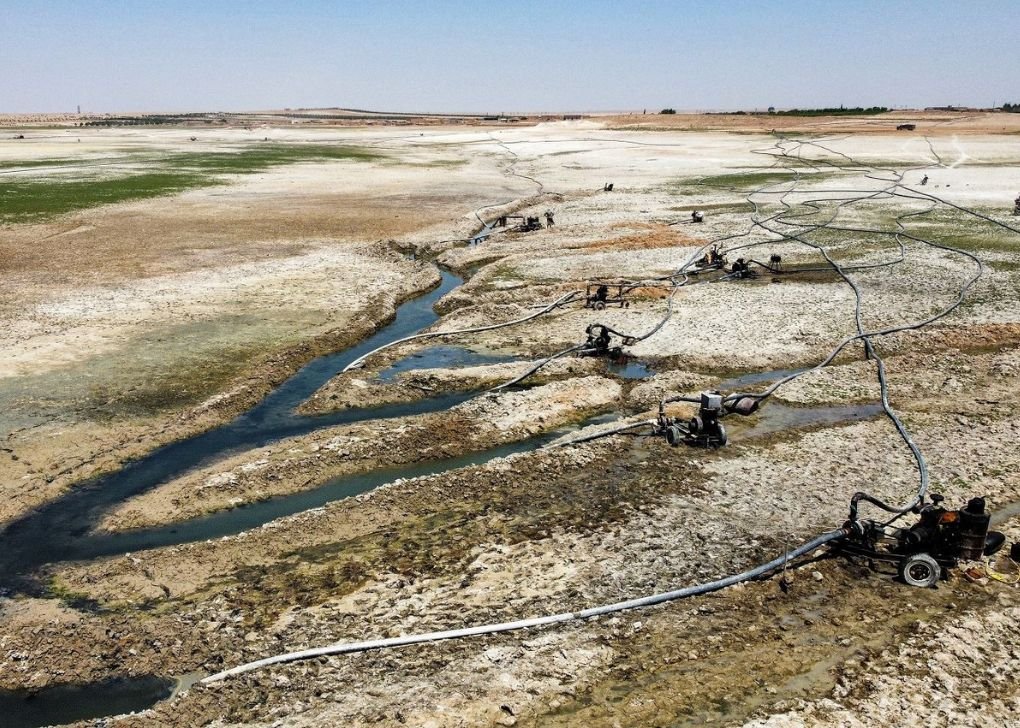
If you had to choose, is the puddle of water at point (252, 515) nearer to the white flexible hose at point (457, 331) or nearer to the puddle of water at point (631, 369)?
the puddle of water at point (631, 369)

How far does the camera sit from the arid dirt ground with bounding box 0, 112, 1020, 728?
8477 mm

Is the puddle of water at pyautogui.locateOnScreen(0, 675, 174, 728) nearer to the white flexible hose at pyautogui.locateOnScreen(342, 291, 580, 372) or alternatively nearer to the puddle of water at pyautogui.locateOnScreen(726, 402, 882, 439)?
the white flexible hose at pyautogui.locateOnScreen(342, 291, 580, 372)

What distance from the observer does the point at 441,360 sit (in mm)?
20094

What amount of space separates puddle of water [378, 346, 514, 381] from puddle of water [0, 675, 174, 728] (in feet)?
34.9

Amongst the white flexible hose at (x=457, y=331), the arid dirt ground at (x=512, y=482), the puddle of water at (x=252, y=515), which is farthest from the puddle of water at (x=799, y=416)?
the white flexible hose at (x=457, y=331)

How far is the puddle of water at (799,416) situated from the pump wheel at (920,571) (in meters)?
5.21

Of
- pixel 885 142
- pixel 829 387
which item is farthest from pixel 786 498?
pixel 885 142

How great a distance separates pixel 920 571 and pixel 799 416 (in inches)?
247

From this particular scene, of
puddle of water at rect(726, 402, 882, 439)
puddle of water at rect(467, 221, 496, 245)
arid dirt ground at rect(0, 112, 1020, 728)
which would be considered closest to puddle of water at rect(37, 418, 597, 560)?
arid dirt ground at rect(0, 112, 1020, 728)

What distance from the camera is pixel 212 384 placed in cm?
1806

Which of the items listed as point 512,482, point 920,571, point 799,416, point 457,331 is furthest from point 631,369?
point 920,571

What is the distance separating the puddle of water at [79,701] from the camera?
858 cm

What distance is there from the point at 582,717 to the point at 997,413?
12859 millimetres

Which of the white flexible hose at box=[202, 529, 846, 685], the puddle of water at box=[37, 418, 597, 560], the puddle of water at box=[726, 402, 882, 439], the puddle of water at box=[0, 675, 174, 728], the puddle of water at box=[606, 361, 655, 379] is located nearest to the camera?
the puddle of water at box=[0, 675, 174, 728]
